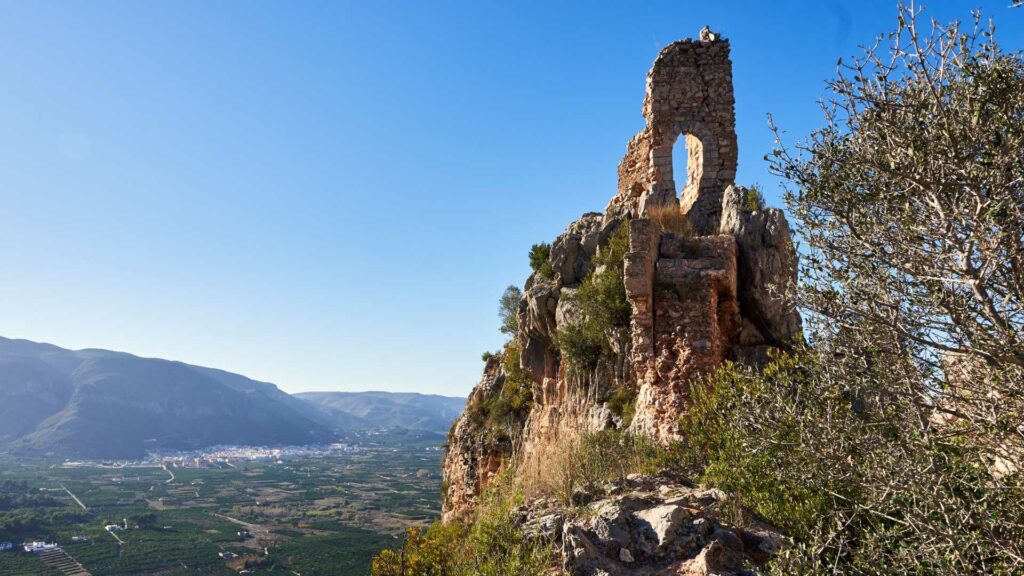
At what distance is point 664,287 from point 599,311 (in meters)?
1.80

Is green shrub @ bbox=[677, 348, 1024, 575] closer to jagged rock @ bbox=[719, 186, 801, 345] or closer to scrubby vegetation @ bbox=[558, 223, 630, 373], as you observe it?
jagged rock @ bbox=[719, 186, 801, 345]

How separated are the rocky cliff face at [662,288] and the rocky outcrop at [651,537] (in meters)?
1.95

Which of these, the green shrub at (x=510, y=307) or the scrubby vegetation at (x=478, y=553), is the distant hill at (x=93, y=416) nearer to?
the green shrub at (x=510, y=307)

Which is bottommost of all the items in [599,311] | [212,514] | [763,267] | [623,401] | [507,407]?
[212,514]

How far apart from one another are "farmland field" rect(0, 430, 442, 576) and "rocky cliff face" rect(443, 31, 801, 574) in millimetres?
29475

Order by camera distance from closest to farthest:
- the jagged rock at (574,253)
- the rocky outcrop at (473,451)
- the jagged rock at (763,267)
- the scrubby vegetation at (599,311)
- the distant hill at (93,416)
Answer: the jagged rock at (763,267), the scrubby vegetation at (599,311), the jagged rock at (574,253), the rocky outcrop at (473,451), the distant hill at (93,416)

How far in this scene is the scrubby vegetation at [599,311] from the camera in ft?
39.1

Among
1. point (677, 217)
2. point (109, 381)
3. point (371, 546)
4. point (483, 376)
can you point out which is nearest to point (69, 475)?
point (109, 381)

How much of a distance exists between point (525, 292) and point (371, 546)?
49.7 meters

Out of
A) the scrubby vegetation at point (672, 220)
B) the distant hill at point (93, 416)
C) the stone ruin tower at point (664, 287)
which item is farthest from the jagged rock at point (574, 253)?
the distant hill at point (93, 416)

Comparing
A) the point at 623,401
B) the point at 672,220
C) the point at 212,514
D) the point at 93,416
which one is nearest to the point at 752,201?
the point at 672,220

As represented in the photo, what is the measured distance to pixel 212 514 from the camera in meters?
78.9

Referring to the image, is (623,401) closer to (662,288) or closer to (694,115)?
(662,288)

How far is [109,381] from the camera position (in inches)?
7480
